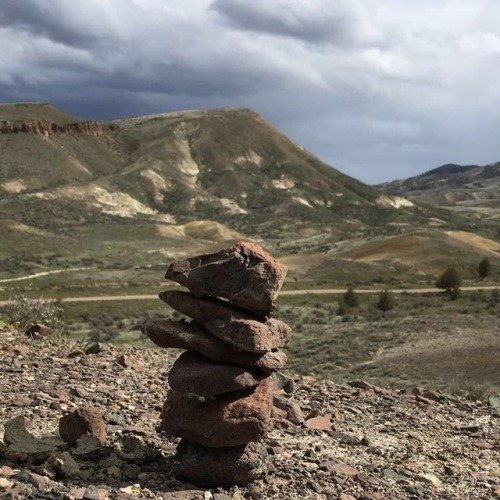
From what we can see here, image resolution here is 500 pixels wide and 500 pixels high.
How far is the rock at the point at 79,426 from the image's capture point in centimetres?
812

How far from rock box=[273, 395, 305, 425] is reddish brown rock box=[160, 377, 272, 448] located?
303 centimetres

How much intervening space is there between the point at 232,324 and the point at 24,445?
286 centimetres

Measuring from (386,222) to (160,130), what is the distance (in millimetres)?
67938

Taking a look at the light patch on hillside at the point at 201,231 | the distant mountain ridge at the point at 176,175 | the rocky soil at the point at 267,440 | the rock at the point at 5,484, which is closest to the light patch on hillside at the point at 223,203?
the distant mountain ridge at the point at 176,175

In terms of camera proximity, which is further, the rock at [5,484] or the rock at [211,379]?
the rock at [211,379]

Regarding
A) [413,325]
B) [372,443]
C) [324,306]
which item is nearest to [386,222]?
[324,306]

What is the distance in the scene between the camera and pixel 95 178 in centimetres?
12444

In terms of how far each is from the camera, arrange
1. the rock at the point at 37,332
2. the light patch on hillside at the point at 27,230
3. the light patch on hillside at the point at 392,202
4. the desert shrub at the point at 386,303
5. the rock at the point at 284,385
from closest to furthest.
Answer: the rock at the point at 284,385
the rock at the point at 37,332
the desert shrub at the point at 386,303
the light patch on hillside at the point at 27,230
the light patch on hillside at the point at 392,202

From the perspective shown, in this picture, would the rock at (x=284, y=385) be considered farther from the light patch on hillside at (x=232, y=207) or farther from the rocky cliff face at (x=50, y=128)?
the rocky cliff face at (x=50, y=128)

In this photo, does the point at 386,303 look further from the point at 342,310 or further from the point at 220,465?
the point at 220,465

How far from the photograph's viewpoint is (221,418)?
7633 millimetres

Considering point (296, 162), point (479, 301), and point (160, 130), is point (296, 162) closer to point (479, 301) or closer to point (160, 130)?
point (160, 130)

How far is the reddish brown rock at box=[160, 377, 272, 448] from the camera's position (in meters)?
7.64

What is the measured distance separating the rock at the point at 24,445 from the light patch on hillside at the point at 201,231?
7723 cm
